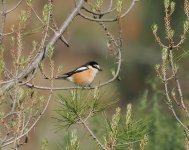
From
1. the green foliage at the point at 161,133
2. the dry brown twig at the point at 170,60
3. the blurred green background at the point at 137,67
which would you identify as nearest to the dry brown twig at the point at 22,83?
the blurred green background at the point at 137,67

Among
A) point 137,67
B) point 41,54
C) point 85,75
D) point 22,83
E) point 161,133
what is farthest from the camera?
point 137,67

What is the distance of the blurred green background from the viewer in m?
8.30

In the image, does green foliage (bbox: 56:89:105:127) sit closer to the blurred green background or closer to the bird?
the blurred green background

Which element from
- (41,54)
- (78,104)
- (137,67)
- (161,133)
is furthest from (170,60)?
(137,67)

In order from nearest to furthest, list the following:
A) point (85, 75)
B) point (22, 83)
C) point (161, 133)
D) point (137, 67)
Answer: point (22, 83), point (161, 133), point (85, 75), point (137, 67)

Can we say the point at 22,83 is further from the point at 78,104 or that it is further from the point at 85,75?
the point at 85,75

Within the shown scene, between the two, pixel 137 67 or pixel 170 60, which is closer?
pixel 170 60

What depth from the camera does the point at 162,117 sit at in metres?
8.45

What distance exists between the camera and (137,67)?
15.5 m

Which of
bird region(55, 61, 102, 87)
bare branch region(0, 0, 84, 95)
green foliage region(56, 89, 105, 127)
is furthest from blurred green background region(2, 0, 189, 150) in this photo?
bird region(55, 61, 102, 87)

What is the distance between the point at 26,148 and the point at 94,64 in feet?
29.0

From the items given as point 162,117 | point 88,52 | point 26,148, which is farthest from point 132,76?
point 88,52

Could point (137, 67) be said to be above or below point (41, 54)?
above

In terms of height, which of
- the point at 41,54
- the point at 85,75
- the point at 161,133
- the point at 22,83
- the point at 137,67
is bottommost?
the point at 161,133
